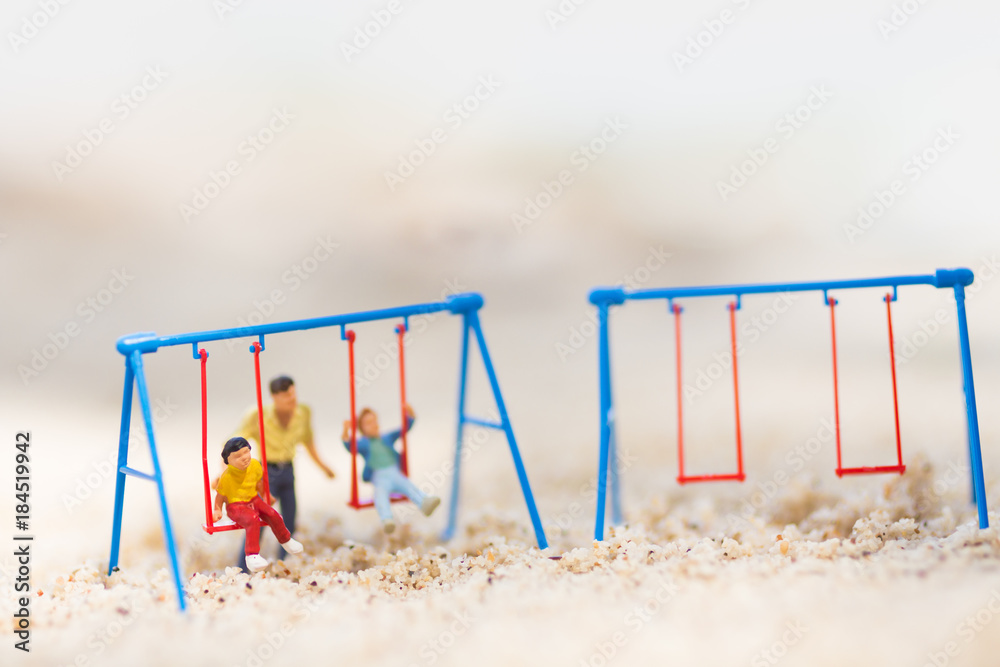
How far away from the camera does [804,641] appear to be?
10.7ft

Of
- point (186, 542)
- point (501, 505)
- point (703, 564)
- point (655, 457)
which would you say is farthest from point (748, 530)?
point (186, 542)

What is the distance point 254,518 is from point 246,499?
0.10 metres

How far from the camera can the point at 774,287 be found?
4.81 metres

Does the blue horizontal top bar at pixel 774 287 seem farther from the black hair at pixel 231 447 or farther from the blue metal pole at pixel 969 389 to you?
the black hair at pixel 231 447

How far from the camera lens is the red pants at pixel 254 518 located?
13.9 ft

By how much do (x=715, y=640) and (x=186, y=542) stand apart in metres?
3.58

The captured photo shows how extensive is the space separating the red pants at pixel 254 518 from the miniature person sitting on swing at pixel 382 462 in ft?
1.82

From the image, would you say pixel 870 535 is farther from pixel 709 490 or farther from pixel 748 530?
pixel 709 490

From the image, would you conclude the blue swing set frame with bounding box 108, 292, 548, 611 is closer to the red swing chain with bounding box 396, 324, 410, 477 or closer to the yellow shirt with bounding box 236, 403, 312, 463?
the red swing chain with bounding box 396, 324, 410, 477
